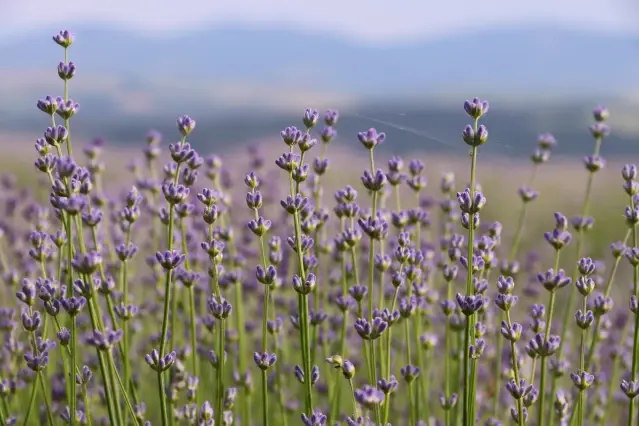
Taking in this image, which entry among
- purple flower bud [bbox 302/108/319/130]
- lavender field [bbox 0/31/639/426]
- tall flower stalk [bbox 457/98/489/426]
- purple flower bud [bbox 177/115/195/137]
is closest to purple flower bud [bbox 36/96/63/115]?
lavender field [bbox 0/31/639/426]

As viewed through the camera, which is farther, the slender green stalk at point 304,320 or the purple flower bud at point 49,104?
the purple flower bud at point 49,104

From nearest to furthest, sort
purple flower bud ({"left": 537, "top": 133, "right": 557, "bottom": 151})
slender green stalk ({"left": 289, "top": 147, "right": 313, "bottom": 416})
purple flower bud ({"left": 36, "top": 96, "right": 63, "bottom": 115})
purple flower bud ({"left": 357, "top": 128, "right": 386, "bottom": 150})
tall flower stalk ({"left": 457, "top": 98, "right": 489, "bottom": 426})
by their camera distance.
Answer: tall flower stalk ({"left": 457, "top": 98, "right": 489, "bottom": 426}) < slender green stalk ({"left": 289, "top": 147, "right": 313, "bottom": 416}) < purple flower bud ({"left": 36, "top": 96, "right": 63, "bottom": 115}) < purple flower bud ({"left": 357, "top": 128, "right": 386, "bottom": 150}) < purple flower bud ({"left": 537, "top": 133, "right": 557, "bottom": 151})

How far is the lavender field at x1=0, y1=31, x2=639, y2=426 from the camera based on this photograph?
174 centimetres

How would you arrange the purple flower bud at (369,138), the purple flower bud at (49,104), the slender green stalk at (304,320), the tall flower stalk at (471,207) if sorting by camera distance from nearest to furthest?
the tall flower stalk at (471,207) → the slender green stalk at (304,320) → the purple flower bud at (49,104) → the purple flower bud at (369,138)

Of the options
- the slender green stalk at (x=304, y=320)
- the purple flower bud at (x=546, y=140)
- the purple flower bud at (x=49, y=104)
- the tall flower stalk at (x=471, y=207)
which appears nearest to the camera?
the tall flower stalk at (x=471, y=207)

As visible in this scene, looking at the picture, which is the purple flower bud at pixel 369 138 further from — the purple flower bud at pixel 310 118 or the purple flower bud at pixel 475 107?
the purple flower bud at pixel 475 107

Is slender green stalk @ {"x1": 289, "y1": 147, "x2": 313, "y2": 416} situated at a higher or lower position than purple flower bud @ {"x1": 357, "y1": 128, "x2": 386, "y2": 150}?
lower

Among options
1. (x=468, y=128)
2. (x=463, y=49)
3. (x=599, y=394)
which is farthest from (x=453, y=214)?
(x=463, y=49)

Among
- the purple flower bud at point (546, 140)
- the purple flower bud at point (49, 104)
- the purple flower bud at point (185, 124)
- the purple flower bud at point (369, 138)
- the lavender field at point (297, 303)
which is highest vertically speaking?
the purple flower bud at point (49, 104)

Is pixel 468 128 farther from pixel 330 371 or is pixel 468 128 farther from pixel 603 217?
pixel 603 217

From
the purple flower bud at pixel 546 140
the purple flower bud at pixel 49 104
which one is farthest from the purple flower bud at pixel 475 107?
the purple flower bud at pixel 546 140

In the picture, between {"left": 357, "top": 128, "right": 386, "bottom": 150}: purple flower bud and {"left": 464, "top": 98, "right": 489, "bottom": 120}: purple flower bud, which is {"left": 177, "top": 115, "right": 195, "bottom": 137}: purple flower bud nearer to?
{"left": 357, "top": 128, "right": 386, "bottom": 150}: purple flower bud

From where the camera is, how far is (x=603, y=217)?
28.1 ft

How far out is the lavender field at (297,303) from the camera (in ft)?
5.72
